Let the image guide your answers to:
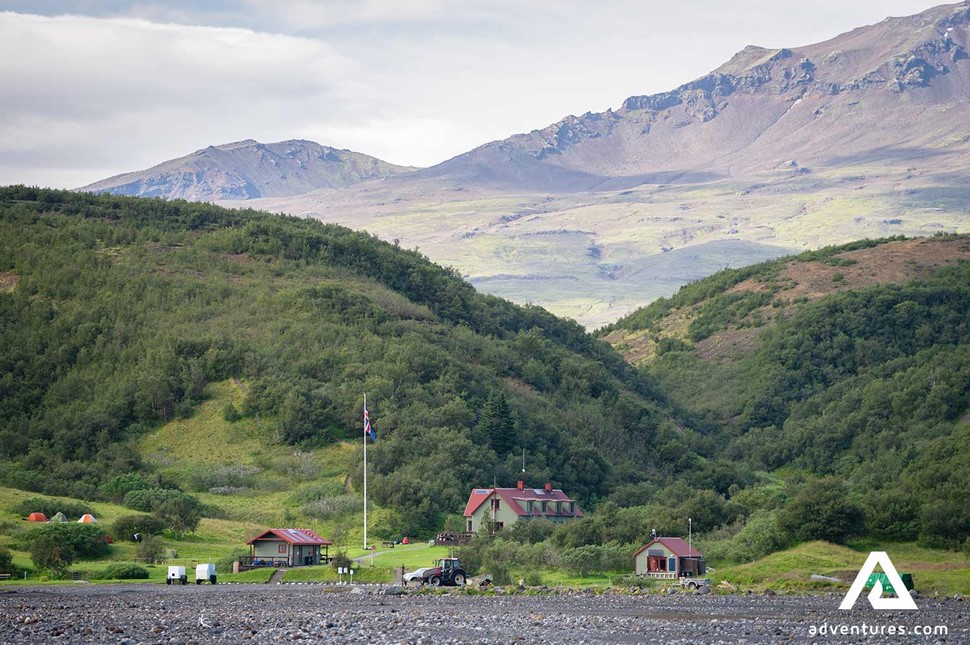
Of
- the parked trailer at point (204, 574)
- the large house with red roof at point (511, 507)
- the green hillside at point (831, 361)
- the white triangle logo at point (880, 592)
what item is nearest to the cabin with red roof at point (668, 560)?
the green hillside at point (831, 361)

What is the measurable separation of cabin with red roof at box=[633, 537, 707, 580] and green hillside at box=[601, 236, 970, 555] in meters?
6.74

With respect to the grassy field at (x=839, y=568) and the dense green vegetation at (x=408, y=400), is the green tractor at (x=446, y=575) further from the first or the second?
the grassy field at (x=839, y=568)

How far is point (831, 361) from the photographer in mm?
151750

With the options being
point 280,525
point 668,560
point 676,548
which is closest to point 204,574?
point 280,525

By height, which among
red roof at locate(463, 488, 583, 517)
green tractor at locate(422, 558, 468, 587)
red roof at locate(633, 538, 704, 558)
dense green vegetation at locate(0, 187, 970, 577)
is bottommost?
green tractor at locate(422, 558, 468, 587)

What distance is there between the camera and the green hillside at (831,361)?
4552 inches

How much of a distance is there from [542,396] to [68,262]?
4583 centimetres

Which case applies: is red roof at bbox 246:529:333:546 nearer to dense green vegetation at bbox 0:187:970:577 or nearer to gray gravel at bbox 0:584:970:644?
dense green vegetation at bbox 0:187:970:577

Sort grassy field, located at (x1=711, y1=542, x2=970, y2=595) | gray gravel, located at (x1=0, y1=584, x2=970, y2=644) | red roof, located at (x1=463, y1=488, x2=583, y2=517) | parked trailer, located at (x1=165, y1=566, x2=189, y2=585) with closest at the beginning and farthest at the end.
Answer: gray gravel, located at (x1=0, y1=584, x2=970, y2=644), grassy field, located at (x1=711, y1=542, x2=970, y2=595), parked trailer, located at (x1=165, y1=566, x2=189, y2=585), red roof, located at (x1=463, y1=488, x2=583, y2=517)

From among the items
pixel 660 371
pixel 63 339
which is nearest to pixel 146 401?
pixel 63 339

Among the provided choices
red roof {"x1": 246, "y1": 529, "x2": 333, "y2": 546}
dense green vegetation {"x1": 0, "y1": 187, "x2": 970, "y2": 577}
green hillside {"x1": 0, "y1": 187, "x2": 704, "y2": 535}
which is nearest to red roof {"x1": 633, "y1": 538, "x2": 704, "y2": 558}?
dense green vegetation {"x1": 0, "y1": 187, "x2": 970, "y2": 577}

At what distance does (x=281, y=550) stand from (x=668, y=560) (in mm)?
20037

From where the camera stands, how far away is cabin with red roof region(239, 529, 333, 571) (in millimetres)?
71750

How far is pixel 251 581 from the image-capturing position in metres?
67.6
